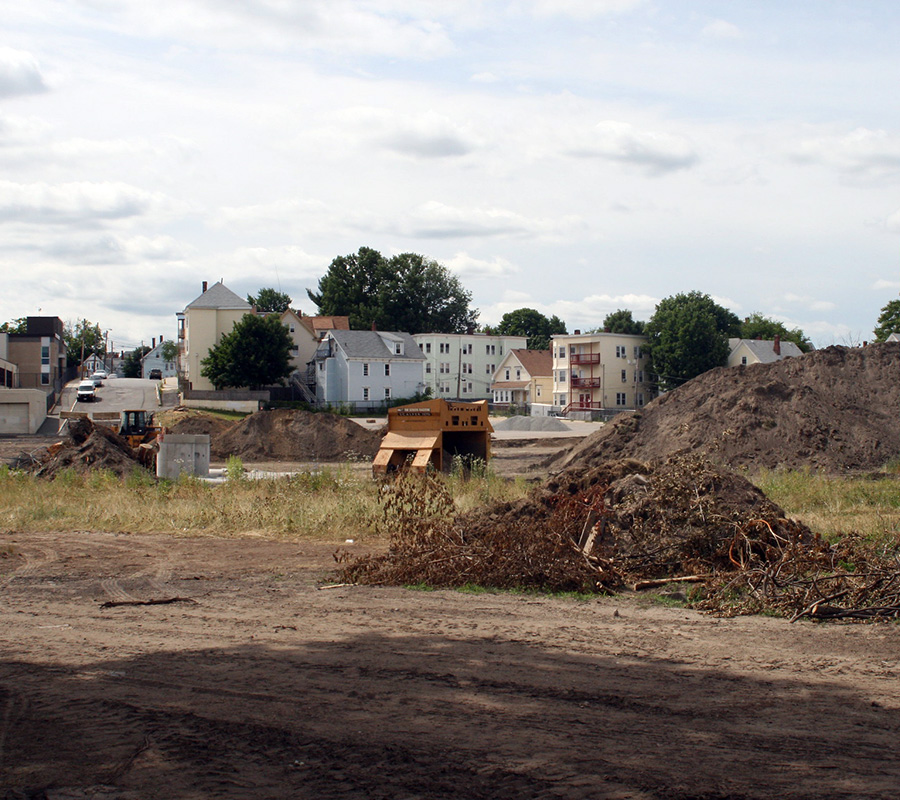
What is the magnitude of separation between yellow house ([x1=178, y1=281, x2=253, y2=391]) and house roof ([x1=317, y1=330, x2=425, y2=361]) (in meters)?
8.89

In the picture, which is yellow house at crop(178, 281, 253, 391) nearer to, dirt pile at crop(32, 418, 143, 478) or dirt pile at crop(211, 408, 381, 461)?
dirt pile at crop(211, 408, 381, 461)

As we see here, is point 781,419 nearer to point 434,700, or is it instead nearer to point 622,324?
point 434,700

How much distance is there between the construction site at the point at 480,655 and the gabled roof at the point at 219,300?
6738cm

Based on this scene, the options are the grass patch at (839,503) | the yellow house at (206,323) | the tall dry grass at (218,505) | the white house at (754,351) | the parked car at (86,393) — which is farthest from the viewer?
the white house at (754,351)

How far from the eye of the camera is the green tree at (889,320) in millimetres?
87562

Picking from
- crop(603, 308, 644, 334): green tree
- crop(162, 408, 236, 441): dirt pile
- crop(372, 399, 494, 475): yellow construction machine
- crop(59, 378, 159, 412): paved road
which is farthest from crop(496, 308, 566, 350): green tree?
crop(372, 399, 494, 475): yellow construction machine

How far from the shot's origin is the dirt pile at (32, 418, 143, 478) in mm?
24906

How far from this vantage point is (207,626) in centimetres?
850

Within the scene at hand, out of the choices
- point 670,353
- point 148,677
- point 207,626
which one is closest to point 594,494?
point 207,626

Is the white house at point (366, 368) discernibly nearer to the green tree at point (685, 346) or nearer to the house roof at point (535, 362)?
the house roof at point (535, 362)

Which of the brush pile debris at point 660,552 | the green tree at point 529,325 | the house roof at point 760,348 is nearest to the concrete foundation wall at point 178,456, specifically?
the brush pile debris at point 660,552

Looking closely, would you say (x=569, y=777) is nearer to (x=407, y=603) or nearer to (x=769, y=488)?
(x=407, y=603)

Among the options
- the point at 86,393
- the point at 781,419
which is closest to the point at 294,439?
the point at 781,419

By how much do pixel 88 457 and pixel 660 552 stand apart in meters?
19.1
